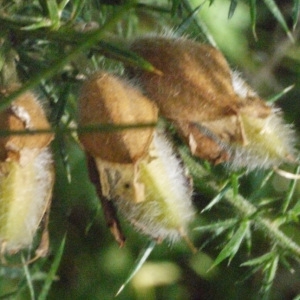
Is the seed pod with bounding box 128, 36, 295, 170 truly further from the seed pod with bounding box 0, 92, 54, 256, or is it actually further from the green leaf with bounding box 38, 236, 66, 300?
the green leaf with bounding box 38, 236, 66, 300

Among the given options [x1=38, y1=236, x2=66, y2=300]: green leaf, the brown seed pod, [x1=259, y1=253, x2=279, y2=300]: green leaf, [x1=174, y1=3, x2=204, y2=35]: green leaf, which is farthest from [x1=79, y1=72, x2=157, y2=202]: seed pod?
[x1=259, y1=253, x2=279, y2=300]: green leaf

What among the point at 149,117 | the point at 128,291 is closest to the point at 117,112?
the point at 149,117

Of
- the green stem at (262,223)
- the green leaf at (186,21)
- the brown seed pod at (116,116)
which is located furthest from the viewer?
the green stem at (262,223)

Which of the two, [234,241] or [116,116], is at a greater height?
[116,116]

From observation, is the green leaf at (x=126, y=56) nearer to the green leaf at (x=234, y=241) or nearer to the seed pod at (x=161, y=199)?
the seed pod at (x=161, y=199)

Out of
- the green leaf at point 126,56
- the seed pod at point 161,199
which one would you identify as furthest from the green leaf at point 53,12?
the seed pod at point 161,199

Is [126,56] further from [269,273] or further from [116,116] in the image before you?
[269,273]

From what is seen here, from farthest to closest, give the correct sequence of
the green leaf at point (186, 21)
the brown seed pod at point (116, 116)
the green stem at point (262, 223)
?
the green stem at point (262, 223), the green leaf at point (186, 21), the brown seed pod at point (116, 116)


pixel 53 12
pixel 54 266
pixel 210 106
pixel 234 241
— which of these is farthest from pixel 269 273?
pixel 53 12
